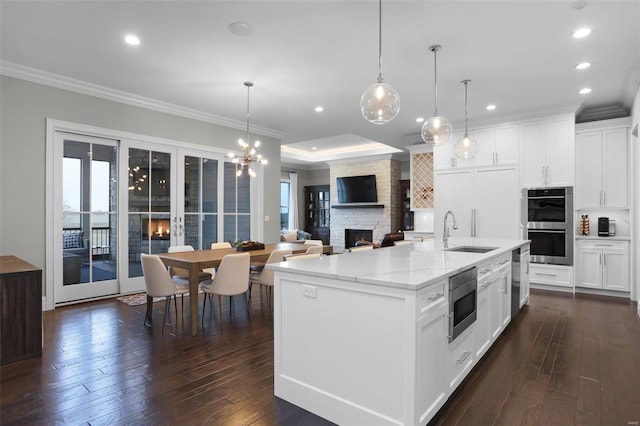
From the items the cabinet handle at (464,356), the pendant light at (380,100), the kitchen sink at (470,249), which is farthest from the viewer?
the kitchen sink at (470,249)

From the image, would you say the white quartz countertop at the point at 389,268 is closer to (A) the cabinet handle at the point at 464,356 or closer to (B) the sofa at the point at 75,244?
(A) the cabinet handle at the point at 464,356

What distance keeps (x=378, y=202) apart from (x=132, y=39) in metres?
7.34

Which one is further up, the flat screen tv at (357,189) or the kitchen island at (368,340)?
the flat screen tv at (357,189)

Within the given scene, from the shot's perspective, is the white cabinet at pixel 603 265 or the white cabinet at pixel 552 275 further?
the white cabinet at pixel 552 275

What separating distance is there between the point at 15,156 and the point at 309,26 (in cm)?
367

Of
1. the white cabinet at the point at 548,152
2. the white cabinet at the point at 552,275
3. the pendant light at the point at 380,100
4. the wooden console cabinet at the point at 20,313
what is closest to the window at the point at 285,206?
the white cabinet at the point at 548,152

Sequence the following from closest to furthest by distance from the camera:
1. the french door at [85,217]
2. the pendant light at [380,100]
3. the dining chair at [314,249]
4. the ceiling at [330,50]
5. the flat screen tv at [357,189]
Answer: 1. the pendant light at [380,100]
2. the ceiling at [330,50]
3. the dining chair at [314,249]
4. the french door at [85,217]
5. the flat screen tv at [357,189]

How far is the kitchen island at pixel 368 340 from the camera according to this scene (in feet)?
5.72

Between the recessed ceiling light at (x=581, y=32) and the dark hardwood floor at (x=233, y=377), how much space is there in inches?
113

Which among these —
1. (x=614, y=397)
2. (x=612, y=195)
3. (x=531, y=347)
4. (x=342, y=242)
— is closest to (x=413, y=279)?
(x=614, y=397)

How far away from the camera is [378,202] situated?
9.68 m

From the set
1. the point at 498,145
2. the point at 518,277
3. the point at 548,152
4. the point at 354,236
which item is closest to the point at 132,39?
the point at 518,277

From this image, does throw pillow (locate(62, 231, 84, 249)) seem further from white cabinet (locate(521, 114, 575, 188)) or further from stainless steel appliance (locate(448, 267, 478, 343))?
white cabinet (locate(521, 114, 575, 188))

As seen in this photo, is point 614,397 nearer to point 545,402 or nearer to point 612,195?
point 545,402
